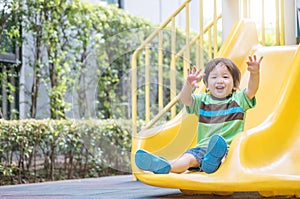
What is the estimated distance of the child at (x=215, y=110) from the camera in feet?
9.82

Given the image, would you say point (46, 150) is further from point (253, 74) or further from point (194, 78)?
point (253, 74)

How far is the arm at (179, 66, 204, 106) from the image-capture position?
9.73 ft

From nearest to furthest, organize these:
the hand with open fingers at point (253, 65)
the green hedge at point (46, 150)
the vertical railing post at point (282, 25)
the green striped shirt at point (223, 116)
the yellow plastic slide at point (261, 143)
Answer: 1. the yellow plastic slide at point (261, 143)
2. the hand with open fingers at point (253, 65)
3. the green striped shirt at point (223, 116)
4. the vertical railing post at point (282, 25)
5. the green hedge at point (46, 150)

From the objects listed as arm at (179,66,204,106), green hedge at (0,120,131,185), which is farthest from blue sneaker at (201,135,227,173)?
green hedge at (0,120,131,185)

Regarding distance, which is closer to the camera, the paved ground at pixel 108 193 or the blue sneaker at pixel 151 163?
the blue sneaker at pixel 151 163

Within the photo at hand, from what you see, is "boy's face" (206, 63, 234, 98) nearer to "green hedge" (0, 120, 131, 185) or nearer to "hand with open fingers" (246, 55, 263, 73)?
"hand with open fingers" (246, 55, 263, 73)

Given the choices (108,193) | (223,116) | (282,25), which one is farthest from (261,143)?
(282,25)

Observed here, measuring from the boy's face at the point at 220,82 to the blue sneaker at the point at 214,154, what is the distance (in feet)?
0.96

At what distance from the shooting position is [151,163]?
296cm

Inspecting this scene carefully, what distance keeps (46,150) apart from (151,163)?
280 centimetres

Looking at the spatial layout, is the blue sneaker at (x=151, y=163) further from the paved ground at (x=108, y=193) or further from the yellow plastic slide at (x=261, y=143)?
the paved ground at (x=108, y=193)

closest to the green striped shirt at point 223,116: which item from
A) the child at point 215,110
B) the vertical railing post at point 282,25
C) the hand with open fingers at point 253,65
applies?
the child at point 215,110

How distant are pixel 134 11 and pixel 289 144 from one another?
16.6ft

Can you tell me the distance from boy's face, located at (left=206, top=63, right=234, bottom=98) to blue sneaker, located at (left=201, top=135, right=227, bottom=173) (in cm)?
29
